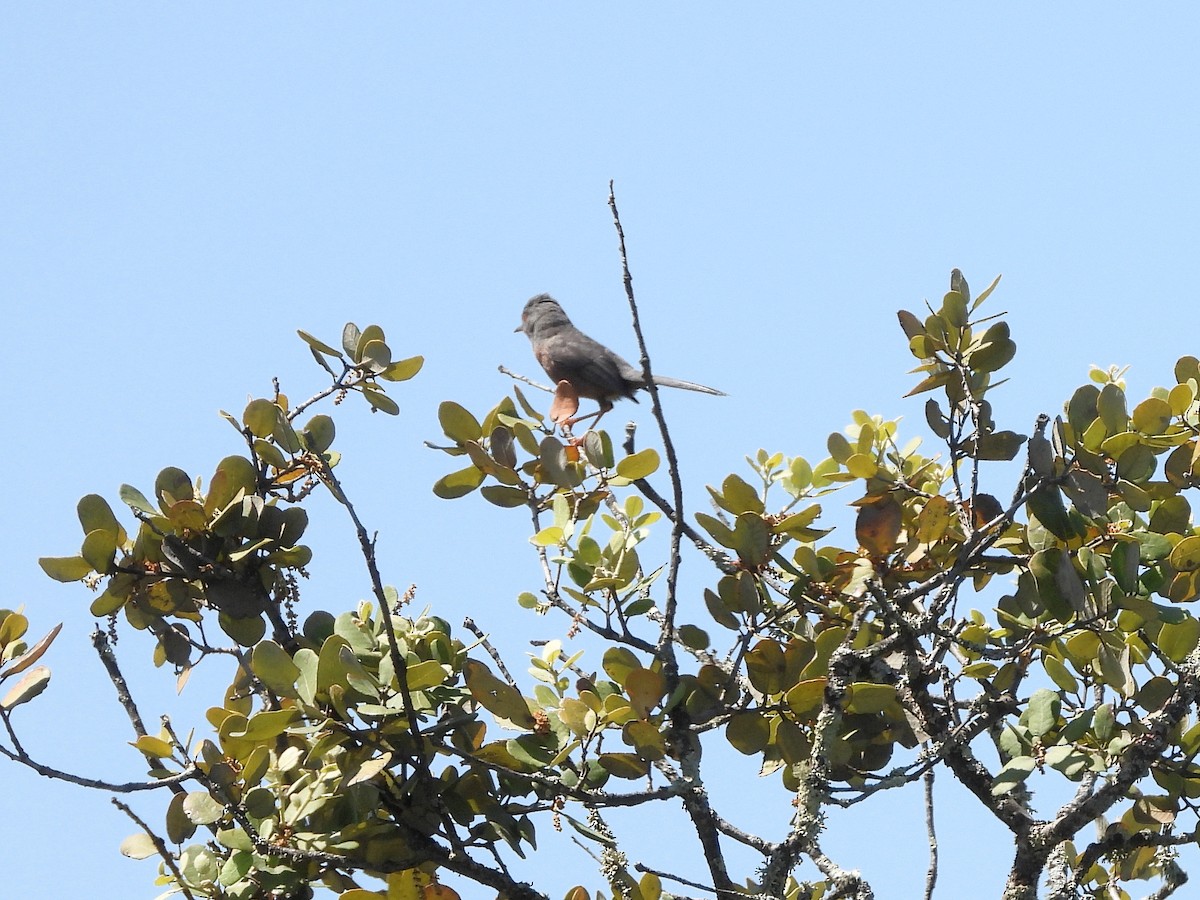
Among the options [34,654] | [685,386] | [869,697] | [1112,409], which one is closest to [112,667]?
[34,654]

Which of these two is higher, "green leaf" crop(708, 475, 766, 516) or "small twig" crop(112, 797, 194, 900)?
"green leaf" crop(708, 475, 766, 516)

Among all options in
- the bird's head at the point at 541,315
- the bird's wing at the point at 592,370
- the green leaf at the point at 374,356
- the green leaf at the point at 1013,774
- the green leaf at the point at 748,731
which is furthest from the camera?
the bird's head at the point at 541,315

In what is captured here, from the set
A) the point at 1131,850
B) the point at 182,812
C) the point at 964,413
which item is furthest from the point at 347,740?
the point at 1131,850

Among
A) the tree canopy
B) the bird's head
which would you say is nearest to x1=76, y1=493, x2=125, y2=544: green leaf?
the tree canopy

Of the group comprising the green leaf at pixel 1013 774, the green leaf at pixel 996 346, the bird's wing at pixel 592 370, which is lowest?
the green leaf at pixel 1013 774

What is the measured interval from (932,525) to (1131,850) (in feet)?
3.98

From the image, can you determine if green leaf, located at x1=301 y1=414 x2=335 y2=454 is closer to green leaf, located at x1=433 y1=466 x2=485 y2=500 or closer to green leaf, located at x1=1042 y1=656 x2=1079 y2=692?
green leaf, located at x1=433 y1=466 x2=485 y2=500

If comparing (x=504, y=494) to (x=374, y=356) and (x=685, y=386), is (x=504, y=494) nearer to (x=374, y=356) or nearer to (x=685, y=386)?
(x=374, y=356)

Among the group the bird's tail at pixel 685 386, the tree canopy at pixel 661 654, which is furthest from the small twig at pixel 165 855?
the bird's tail at pixel 685 386

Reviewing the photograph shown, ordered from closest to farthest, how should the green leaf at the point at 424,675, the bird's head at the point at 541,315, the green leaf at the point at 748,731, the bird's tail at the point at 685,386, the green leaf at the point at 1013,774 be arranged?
1. the green leaf at the point at 424,675
2. the green leaf at the point at 748,731
3. the green leaf at the point at 1013,774
4. the bird's tail at the point at 685,386
5. the bird's head at the point at 541,315

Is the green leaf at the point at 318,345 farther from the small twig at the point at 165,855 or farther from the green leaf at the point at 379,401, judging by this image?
the small twig at the point at 165,855

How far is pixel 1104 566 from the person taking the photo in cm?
325

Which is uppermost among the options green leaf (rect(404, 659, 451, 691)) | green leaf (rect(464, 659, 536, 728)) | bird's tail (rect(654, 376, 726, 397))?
A: bird's tail (rect(654, 376, 726, 397))

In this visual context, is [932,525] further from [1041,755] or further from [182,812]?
[182,812]
